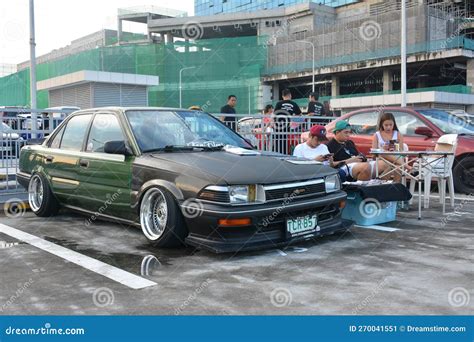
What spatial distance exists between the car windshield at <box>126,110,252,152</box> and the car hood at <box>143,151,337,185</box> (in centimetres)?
25

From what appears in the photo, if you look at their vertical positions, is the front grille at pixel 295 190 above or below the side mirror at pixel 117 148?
below

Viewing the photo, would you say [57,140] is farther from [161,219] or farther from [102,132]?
[161,219]

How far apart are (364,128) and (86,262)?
667cm

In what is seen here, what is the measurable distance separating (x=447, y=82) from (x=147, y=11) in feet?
146

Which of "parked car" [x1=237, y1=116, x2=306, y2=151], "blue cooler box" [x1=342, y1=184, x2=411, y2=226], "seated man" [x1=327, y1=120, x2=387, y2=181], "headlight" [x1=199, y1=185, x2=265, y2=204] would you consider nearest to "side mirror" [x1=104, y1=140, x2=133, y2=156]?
A: "headlight" [x1=199, y1=185, x2=265, y2=204]

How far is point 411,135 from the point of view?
933 centimetres

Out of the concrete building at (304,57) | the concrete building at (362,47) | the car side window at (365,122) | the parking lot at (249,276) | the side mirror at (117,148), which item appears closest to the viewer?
the parking lot at (249,276)

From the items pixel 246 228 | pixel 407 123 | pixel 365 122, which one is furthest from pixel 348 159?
pixel 246 228

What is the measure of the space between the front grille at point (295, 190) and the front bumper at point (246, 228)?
0.07 m

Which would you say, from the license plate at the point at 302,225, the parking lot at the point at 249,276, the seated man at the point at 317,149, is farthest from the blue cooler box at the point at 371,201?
the license plate at the point at 302,225

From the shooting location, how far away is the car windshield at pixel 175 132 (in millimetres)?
5531

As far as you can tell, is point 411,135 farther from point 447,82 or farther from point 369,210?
point 447,82

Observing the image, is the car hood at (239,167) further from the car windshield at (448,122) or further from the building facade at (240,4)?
the building facade at (240,4)

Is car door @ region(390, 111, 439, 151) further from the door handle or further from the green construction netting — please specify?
the green construction netting
